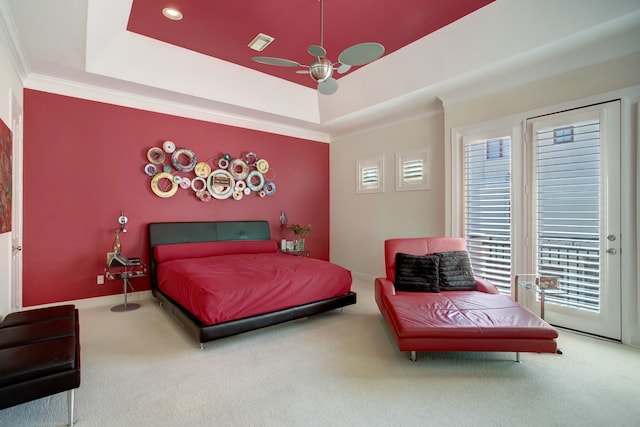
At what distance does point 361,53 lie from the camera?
2.48 metres

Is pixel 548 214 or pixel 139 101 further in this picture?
pixel 139 101

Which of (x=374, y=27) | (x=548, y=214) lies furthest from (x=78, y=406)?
(x=548, y=214)

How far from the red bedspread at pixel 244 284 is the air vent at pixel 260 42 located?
8.82 feet

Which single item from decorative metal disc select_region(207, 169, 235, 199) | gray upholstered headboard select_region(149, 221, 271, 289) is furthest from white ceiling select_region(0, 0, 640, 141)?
gray upholstered headboard select_region(149, 221, 271, 289)

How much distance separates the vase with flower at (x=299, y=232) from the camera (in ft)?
19.0

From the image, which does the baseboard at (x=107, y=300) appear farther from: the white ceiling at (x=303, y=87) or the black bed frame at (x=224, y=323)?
the white ceiling at (x=303, y=87)

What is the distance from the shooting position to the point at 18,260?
142 inches

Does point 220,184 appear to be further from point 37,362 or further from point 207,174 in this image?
point 37,362

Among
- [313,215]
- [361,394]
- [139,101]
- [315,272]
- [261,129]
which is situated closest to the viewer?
[361,394]

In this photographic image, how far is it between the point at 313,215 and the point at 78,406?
4.77m

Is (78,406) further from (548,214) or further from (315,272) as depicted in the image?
(548,214)

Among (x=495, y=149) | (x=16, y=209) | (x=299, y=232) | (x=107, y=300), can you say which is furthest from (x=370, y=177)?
(x=16, y=209)

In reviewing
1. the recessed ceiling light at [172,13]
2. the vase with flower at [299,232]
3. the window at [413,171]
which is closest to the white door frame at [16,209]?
the recessed ceiling light at [172,13]

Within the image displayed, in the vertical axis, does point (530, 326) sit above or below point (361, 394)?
above
